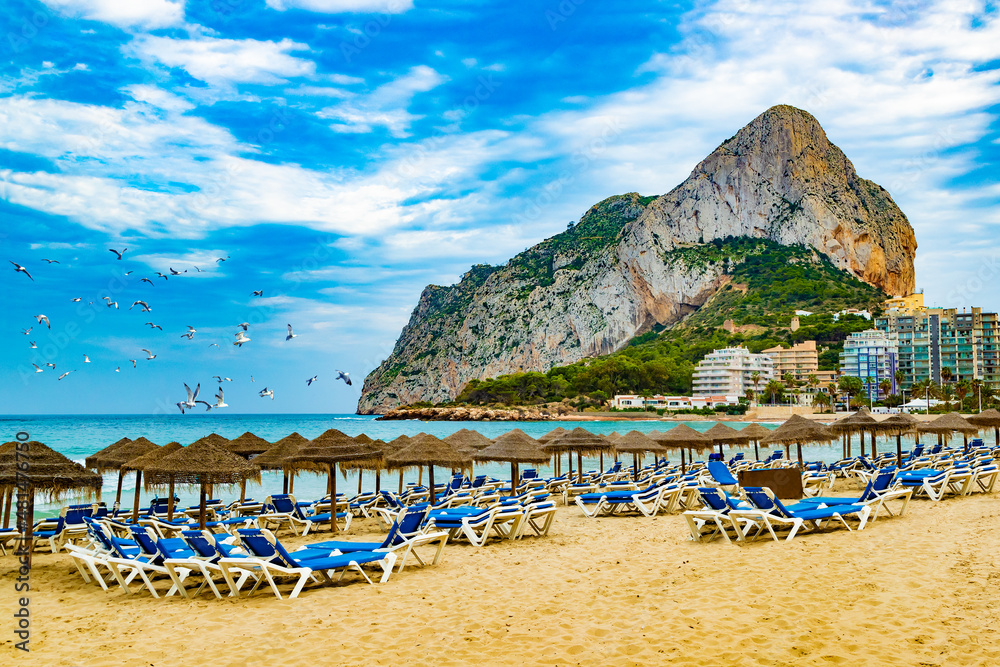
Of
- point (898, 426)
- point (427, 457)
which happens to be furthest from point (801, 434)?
point (427, 457)

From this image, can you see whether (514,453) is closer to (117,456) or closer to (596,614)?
(117,456)

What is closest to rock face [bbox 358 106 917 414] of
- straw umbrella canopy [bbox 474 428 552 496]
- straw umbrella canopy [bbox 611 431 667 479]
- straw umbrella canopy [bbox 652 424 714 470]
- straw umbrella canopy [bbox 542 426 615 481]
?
straw umbrella canopy [bbox 652 424 714 470]

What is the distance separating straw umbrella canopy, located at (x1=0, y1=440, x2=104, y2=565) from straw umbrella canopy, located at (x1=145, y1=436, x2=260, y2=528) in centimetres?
121

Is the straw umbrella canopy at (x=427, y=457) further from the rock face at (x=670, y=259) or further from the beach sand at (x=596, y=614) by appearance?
the rock face at (x=670, y=259)

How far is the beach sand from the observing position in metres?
4.70

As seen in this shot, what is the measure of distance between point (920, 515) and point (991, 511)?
1.16 metres

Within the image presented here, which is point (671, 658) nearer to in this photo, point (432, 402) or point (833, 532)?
point (833, 532)

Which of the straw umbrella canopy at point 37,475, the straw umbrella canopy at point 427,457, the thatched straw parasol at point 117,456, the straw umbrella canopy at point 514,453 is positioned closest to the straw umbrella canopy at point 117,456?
the thatched straw parasol at point 117,456

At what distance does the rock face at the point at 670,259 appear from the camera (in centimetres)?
13500

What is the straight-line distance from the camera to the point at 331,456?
11.4 meters

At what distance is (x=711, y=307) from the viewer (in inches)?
5118

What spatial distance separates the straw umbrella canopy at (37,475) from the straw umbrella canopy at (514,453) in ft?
24.0

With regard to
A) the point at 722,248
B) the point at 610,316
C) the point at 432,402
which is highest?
the point at 722,248

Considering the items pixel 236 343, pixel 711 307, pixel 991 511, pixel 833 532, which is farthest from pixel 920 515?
pixel 711 307
